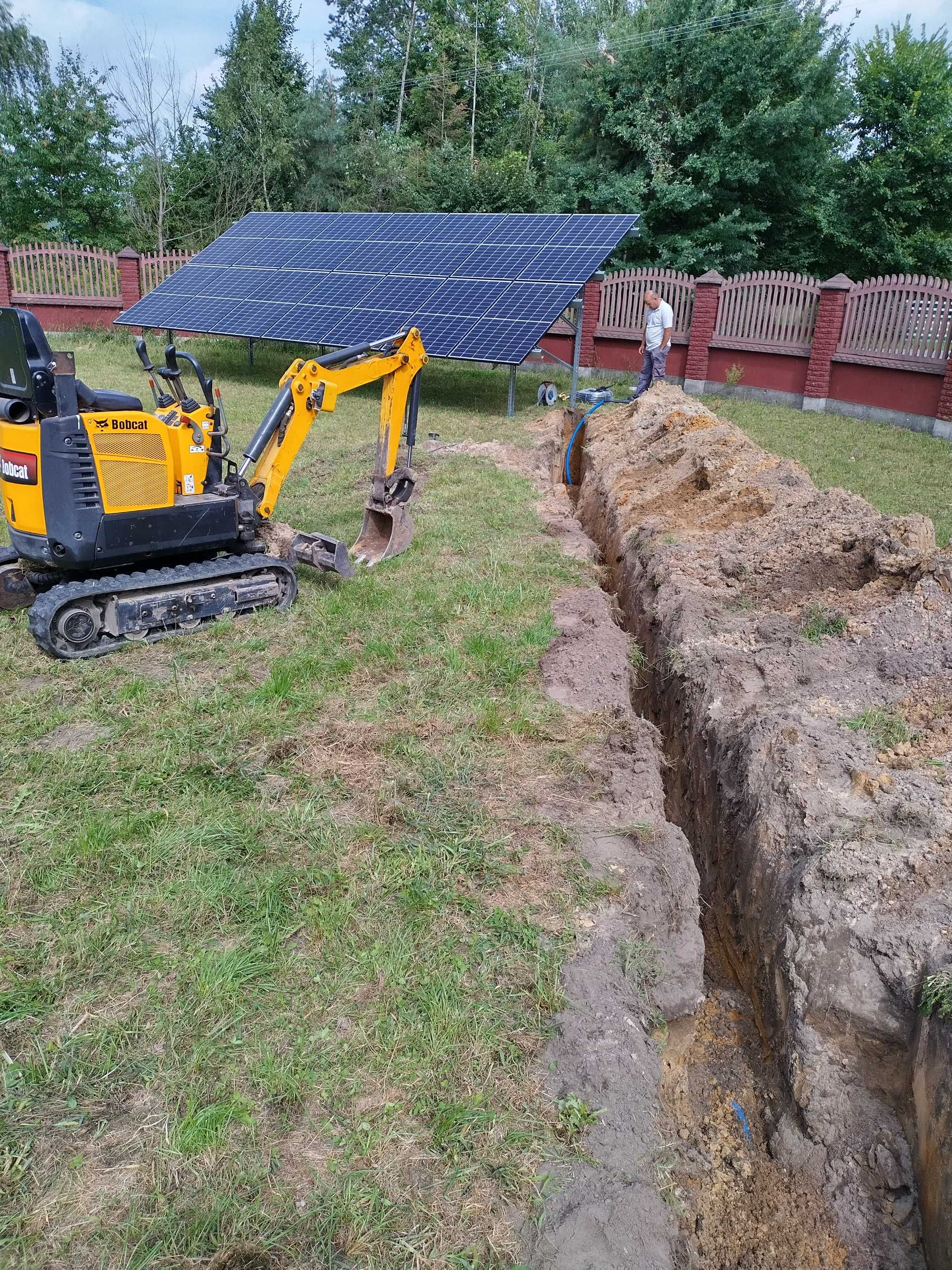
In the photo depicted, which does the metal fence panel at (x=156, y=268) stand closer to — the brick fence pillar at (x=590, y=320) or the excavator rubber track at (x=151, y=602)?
the brick fence pillar at (x=590, y=320)

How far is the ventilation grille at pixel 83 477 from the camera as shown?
17.7 feet

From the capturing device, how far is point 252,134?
104 feet

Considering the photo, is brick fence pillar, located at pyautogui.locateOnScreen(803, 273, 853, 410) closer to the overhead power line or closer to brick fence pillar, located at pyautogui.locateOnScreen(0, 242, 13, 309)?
the overhead power line

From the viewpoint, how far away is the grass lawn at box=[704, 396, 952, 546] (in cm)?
988

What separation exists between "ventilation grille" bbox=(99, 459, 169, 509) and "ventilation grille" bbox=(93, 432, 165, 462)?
0.15 feet

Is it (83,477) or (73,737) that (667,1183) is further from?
(83,477)

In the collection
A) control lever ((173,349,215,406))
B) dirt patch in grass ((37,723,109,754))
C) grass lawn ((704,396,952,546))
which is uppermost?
control lever ((173,349,215,406))

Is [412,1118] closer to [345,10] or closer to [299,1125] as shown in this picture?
[299,1125]

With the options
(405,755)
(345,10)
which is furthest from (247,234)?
(345,10)

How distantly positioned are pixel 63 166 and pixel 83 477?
91.1 feet

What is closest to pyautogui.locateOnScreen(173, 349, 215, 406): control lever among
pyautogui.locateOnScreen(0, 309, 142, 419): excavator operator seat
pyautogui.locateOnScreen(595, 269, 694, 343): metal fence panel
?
pyautogui.locateOnScreen(0, 309, 142, 419): excavator operator seat

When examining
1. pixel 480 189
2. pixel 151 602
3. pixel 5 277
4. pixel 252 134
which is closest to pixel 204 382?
pixel 151 602

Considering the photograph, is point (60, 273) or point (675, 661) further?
point (60, 273)

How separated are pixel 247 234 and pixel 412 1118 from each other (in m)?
20.2
